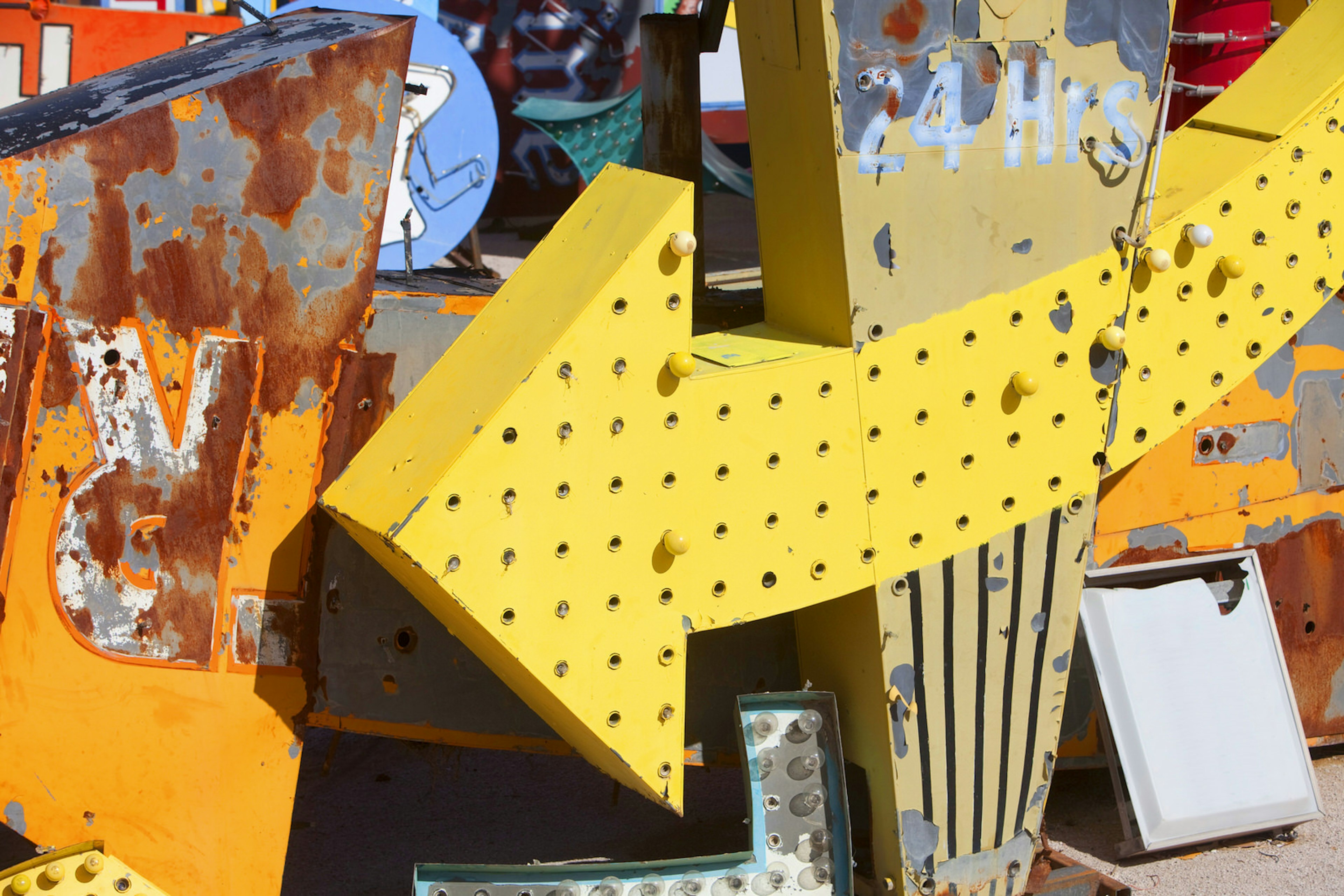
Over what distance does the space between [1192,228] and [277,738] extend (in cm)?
262

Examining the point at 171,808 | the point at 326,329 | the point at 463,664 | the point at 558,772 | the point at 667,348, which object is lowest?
the point at 558,772

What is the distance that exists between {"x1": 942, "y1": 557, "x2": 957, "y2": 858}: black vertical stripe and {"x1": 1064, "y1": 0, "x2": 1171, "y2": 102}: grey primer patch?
1.28 meters

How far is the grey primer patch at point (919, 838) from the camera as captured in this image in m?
3.00

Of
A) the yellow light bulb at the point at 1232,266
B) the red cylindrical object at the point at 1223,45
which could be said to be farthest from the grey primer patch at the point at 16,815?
the red cylindrical object at the point at 1223,45

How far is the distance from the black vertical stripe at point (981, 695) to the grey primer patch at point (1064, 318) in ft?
1.87

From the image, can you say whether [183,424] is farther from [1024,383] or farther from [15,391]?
[1024,383]

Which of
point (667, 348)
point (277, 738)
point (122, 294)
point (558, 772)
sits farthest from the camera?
point (558, 772)

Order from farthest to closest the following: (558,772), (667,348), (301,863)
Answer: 1. (558,772)
2. (301,863)
3. (667,348)

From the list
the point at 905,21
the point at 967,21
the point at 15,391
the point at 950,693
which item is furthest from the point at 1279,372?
the point at 15,391

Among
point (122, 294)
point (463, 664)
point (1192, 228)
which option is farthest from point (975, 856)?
point (122, 294)

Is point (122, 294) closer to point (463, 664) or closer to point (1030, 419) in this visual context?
point (463, 664)

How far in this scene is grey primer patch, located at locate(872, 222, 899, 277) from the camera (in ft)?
9.00

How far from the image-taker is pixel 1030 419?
9.67 ft

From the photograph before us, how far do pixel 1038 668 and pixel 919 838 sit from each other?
0.55m
